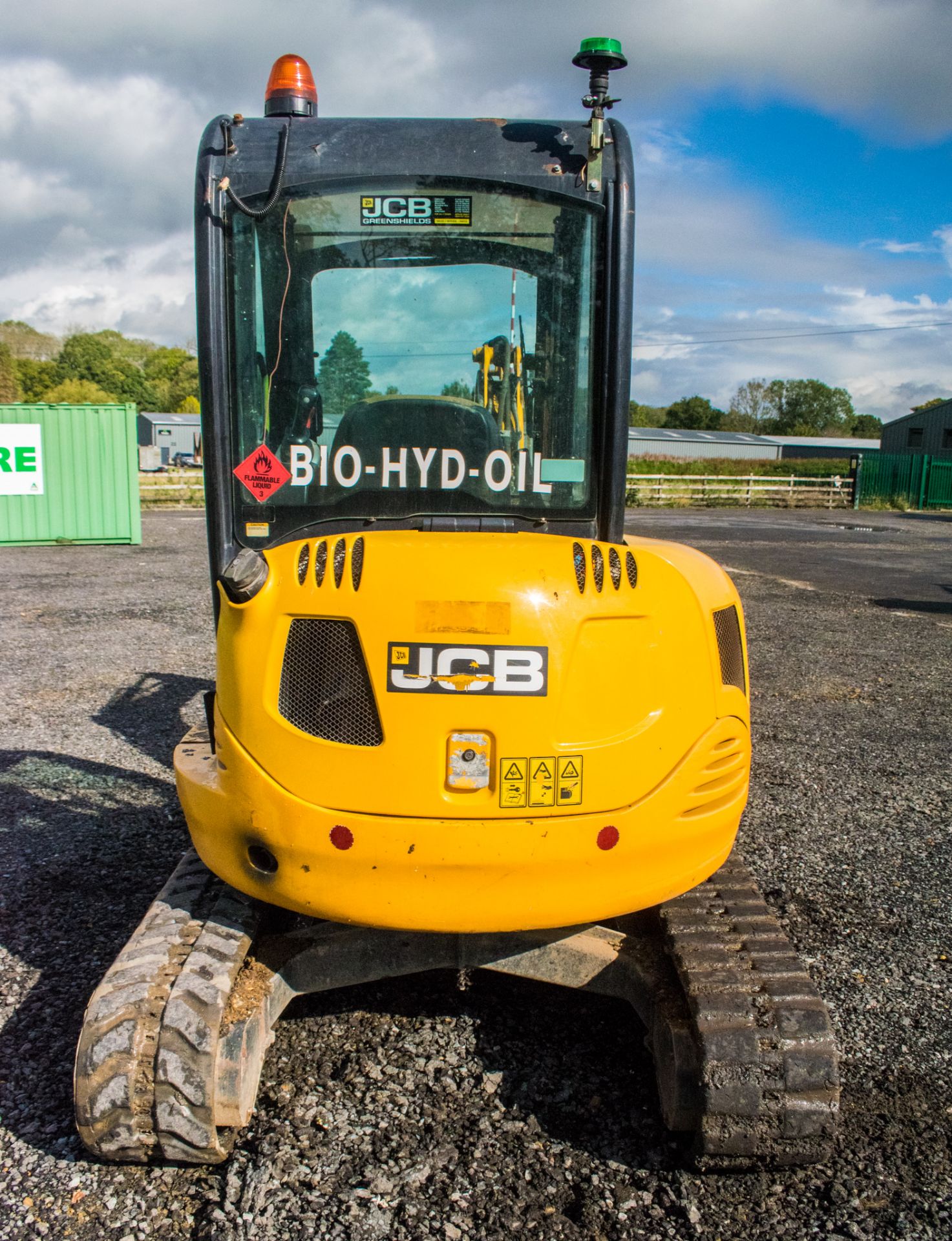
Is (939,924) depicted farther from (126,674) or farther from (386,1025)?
(126,674)

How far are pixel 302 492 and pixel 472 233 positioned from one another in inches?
40.0

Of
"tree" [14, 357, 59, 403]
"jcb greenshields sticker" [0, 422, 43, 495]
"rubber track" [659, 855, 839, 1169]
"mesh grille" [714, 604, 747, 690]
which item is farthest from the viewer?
"tree" [14, 357, 59, 403]

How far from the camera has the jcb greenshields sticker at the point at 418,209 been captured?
11.1ft

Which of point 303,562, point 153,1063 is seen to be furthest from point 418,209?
point 153,1063

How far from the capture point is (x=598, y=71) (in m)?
3.26

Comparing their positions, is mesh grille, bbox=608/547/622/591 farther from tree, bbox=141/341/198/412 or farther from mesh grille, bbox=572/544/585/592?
tree, bbox=141/341/198/412

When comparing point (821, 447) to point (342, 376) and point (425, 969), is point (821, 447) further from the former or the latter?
point (425, 969)

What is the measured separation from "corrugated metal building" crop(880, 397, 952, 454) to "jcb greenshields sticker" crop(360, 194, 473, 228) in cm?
5795

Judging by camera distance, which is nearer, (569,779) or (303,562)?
(569,779)

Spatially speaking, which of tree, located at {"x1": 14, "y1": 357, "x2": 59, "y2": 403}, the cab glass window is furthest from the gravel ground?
tree, located at {"x1": 14, "y1": 357, "x2": 59, "y2": 403}

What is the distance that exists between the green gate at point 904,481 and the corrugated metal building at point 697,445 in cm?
3016

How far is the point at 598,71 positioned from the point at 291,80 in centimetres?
115

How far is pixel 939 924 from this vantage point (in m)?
4.30

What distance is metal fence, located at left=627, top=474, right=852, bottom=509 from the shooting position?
117ft
